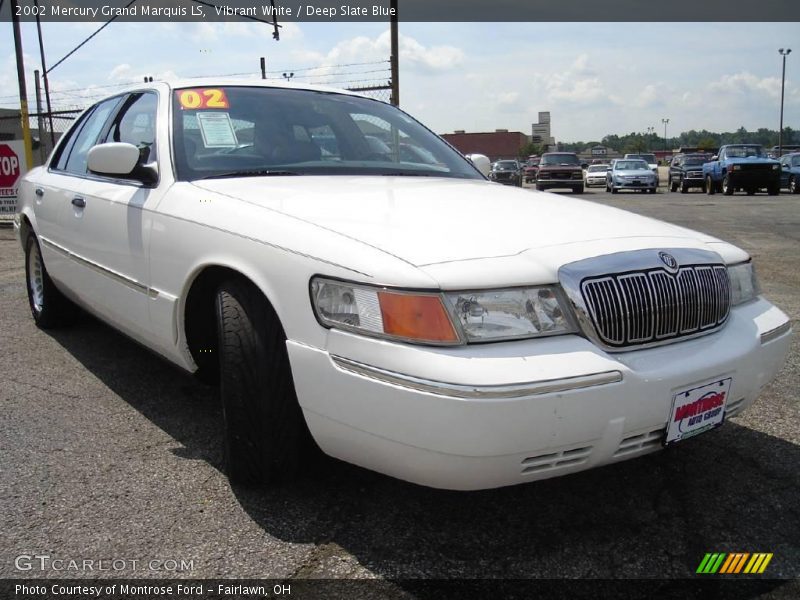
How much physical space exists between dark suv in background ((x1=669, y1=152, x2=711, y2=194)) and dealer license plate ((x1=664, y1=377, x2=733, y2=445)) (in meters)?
27.3

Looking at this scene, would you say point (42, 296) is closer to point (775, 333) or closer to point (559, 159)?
point (775, 333)

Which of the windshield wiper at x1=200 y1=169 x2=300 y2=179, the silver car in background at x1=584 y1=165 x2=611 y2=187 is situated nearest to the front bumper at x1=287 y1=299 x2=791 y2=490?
the windshield wiper at x1=200 y1=169 x2=300 y2=179

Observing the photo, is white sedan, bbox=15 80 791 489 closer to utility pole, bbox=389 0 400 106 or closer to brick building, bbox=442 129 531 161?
utility pole, bbox=389 0 400 106

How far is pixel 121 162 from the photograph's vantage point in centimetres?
301

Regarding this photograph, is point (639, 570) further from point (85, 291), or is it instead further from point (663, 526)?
point (85, 291)

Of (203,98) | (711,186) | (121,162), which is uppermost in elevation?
(203,98)

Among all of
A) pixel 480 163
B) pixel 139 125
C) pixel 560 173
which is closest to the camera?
pixel 139 125

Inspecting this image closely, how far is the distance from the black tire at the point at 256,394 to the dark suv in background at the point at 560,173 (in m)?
27.7

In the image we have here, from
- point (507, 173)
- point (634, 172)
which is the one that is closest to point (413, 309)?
point (634, 172)

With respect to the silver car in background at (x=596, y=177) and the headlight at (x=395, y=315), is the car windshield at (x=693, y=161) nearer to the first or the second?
the silver car in background at (x=596, y=177)

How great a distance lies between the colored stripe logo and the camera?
2146mm

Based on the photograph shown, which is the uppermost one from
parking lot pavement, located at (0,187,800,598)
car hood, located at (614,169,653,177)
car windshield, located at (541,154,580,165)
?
car windshield, located at (541,154,580,165)

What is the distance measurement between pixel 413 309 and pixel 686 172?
28.2 metres

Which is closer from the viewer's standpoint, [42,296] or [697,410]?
[697,410]
